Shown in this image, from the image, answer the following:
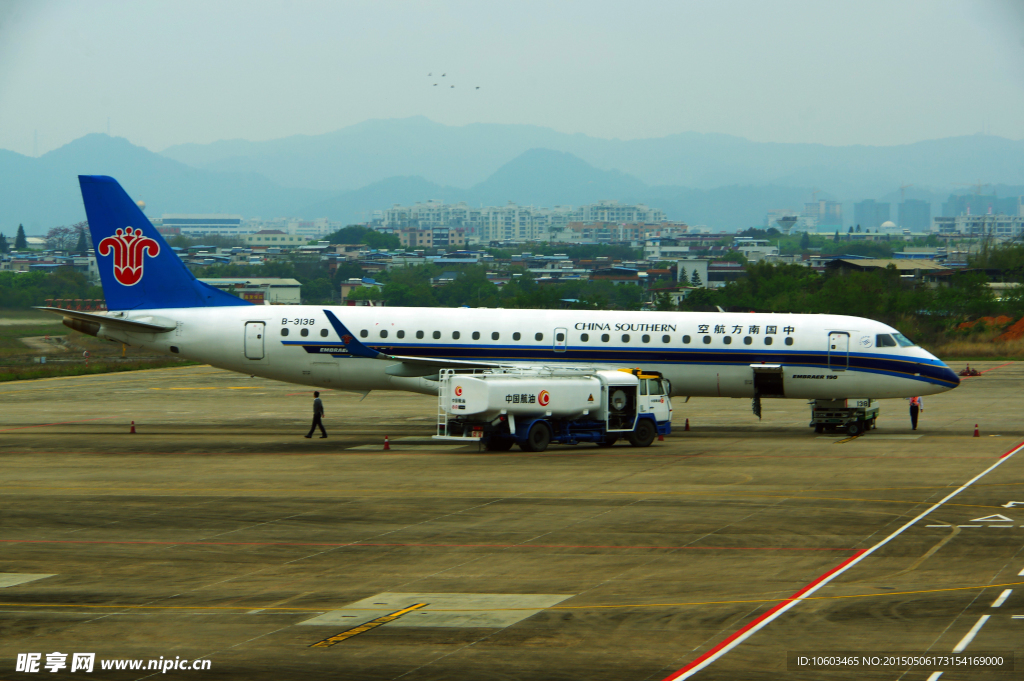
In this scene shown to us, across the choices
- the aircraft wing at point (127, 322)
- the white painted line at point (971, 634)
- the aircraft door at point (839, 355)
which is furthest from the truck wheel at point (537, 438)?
the white painted line at point (971, 634)

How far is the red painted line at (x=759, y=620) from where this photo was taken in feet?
46.4

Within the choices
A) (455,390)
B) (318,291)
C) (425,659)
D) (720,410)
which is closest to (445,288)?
(318,291)

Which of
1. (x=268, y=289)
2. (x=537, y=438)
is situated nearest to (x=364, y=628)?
(x=537, y=438)

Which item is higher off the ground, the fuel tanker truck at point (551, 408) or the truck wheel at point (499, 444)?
the fuel tanker truck at point (551, 408)

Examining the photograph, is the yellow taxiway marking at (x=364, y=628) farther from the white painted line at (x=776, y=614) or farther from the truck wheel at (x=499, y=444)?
the truck wheel at (x=499, y=444)

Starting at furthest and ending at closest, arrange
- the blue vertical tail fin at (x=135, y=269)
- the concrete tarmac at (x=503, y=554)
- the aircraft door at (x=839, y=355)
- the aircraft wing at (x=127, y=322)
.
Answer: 1. the blue vertical tail fin at (x=135, y=269)
2. the aircraft door at (x=839, y=355)
3. the aircraft wing at (x=127, y=322)
4. the concrete tarmac at (x=503, y=554)

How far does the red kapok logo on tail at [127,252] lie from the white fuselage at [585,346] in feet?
8.34

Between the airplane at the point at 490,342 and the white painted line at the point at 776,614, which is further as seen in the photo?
the airplane at the point at 490,342

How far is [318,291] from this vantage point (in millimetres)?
163500

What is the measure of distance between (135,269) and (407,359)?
41.8 ft

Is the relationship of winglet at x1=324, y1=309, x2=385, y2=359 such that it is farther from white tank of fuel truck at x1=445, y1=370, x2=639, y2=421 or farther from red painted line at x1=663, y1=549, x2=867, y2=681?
red painted line at x1=663, y1=549, x2=867, y2=681

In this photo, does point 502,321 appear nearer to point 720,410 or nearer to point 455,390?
point 455,390

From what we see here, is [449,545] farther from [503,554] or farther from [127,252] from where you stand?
[127,252]

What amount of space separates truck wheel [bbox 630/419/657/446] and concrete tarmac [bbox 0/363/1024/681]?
0.50 m
